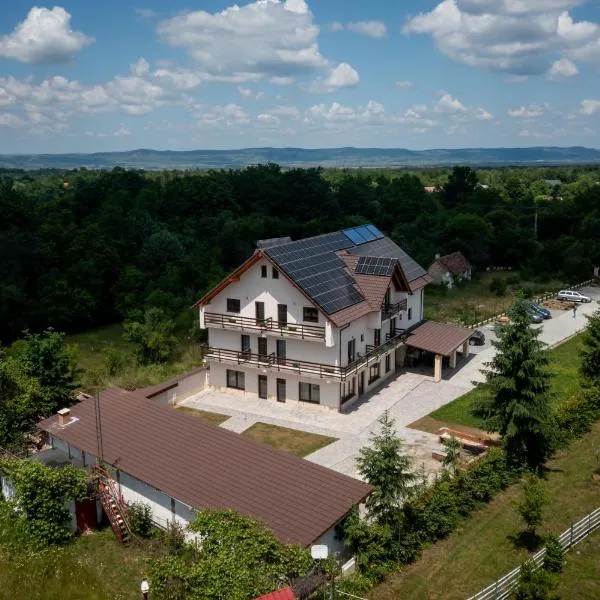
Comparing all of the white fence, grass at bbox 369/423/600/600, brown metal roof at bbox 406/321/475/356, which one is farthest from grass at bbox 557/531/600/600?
brown metal roof at bbox 406/321/475/356

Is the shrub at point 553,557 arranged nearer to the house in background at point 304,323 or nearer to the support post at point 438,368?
the house in background at point 304,323

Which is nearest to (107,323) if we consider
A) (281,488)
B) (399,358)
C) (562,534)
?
(399,358)

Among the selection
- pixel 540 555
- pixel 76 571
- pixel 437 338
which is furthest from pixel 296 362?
pixel 540 555

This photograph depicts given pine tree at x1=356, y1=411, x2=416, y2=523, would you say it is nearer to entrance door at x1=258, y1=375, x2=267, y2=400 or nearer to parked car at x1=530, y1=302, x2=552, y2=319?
entrance door at x1=258, y1=375, x2=267, y2=400

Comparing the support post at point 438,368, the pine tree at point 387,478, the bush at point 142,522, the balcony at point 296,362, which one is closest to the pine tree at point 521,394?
the pine tree at point 387,478

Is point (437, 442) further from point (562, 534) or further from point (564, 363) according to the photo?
point (564, 363)

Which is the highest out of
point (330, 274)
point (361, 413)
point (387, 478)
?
point (330, 274)

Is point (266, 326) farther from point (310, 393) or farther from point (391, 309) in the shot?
point (391, 309)
